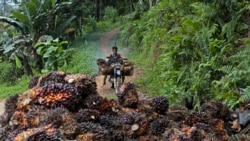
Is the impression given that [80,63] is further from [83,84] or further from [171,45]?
[83,84]

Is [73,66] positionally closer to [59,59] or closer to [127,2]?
[59,59]

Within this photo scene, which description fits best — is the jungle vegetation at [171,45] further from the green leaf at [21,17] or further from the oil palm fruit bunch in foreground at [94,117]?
the oil palm fruit bunch in foreground at [94,117]

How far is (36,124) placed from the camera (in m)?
2.50

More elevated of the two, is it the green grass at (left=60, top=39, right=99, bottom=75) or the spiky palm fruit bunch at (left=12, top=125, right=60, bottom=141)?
the spiky palm fruit bunch at (left=12, top=125, right=60, bottom=141)

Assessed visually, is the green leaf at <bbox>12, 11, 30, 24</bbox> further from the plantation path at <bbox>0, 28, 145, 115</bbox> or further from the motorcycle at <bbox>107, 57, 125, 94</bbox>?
the motorcycle at <bbox>107, 57, 125, 94</bbox>

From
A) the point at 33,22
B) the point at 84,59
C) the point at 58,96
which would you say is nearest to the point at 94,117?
the point at 58,96

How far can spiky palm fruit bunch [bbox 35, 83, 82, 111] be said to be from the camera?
2618 mm

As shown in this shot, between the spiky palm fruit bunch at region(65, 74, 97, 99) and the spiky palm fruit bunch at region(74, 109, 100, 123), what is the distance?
18 centimetres

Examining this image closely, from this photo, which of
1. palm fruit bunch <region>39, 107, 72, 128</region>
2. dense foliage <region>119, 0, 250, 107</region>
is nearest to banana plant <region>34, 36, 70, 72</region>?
dense foliage <region>119, 0, 250, 107</region>

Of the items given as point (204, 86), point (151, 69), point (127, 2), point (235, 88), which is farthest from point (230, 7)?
point (127, 2)

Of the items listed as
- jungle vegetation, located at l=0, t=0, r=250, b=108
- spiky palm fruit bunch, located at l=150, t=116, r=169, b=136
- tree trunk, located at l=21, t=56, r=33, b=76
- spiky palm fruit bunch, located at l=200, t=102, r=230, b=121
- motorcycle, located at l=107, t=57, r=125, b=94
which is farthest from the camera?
tree trunk, located at l=21, t=56, r=33, b=76

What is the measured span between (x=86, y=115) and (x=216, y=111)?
94 cm

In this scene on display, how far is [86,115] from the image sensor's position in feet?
8.48

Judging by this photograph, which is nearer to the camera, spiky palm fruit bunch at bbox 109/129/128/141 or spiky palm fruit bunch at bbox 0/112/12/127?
spiky palm fruit bunch at bbox 109/129/128/141
